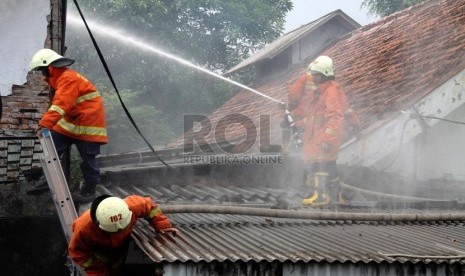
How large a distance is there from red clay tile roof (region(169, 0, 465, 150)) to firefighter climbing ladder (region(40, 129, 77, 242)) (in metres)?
5.48

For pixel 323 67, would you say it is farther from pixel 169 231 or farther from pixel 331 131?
pixel 169 231

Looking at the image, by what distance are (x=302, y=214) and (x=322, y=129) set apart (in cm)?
186

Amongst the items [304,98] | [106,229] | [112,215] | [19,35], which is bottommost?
[106,229]

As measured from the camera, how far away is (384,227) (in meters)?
5.49

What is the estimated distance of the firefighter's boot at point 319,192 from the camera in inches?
254

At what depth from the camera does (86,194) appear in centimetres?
592

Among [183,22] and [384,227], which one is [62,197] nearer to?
[384,227]

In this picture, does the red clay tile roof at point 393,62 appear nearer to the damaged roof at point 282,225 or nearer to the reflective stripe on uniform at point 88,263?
the damaged roof at point 282,225

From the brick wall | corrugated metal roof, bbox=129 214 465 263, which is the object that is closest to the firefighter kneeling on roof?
corrugated metal roof, bbox=129 214 465 263

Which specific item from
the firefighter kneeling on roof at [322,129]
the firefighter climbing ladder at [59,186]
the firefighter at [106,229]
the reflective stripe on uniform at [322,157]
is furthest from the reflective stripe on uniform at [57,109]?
the reflective stripe on uniform at [322,157]

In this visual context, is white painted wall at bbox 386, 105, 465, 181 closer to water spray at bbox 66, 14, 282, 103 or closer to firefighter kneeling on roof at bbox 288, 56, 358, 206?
firefighter kneeling on roof at bbox 288, 56, 358, 206

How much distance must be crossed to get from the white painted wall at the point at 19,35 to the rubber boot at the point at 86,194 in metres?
2.19

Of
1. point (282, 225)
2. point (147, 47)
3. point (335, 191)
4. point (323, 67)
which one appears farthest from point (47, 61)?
point (147, 47)

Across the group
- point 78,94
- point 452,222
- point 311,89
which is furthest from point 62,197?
point 452,222
